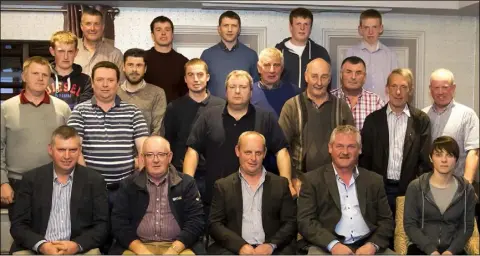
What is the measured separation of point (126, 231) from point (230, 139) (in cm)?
91

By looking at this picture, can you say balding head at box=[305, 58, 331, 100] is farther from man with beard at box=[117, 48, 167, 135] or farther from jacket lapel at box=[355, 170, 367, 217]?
man with beard at box=[117, 48, 167, 135]

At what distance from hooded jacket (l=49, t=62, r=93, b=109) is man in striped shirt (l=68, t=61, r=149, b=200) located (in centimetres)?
30

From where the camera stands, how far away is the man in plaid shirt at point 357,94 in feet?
18.6

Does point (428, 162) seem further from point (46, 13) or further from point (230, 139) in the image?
point (46, 13)

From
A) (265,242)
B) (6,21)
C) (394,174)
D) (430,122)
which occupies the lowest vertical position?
(265,242)

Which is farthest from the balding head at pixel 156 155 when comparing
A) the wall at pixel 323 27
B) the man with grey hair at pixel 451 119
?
the wall at pixel 323 27

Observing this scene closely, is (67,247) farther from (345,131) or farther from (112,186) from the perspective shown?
(345,131)

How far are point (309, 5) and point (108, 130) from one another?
3.14 m

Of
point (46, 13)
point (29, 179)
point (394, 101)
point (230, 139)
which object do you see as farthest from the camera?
point (46, 13)

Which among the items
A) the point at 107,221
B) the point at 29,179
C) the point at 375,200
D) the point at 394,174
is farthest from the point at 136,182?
the point at 394,174

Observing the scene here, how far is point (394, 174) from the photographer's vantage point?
5406mm

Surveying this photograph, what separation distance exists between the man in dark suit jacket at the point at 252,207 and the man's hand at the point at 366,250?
16.3 inches

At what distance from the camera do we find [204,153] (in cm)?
515

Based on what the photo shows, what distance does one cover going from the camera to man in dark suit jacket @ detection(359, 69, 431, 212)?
212 inches
